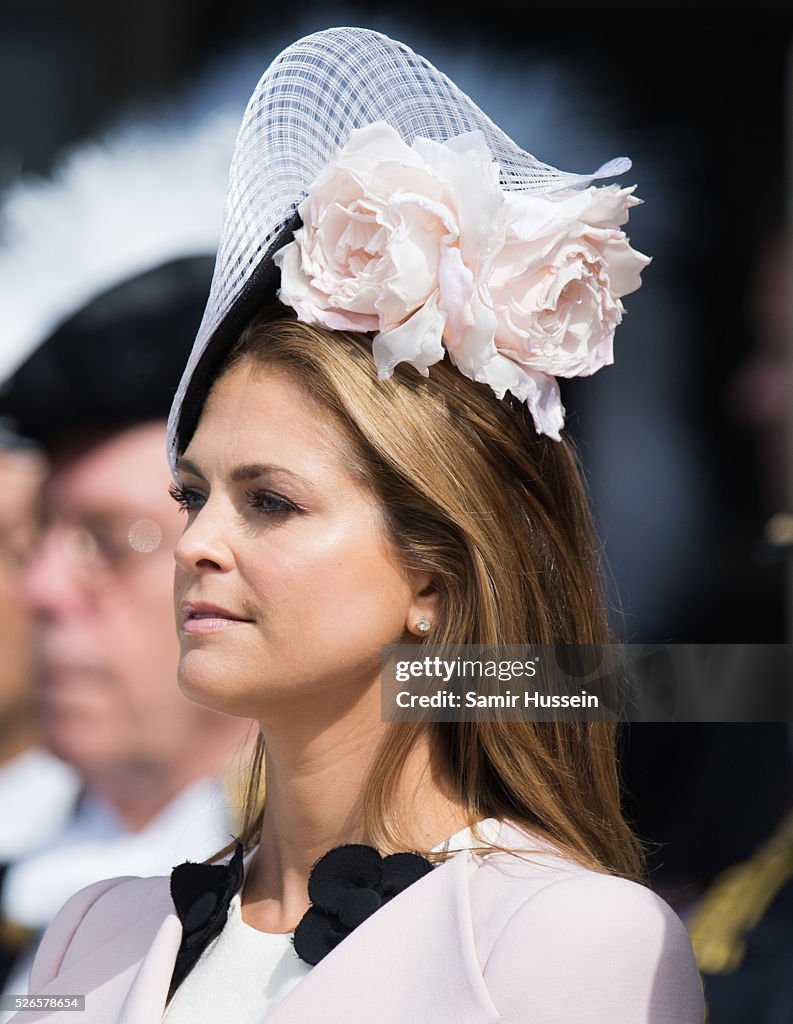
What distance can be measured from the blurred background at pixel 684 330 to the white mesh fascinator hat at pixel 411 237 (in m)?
0.86

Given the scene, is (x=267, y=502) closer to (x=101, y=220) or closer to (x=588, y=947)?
(x=588, y=947)

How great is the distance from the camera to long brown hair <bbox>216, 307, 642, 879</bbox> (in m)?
1.34

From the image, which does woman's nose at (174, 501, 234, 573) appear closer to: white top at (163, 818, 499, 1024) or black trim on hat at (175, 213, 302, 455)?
black trim on hat at (175, 213, 302, 455)

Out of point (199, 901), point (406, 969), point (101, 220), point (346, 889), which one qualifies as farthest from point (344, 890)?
point (101, 220)

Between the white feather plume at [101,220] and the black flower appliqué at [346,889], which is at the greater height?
the white feather plume at [101,220]

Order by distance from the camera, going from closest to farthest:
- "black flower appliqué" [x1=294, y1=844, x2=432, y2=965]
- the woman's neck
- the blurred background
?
"black flower appliqué" [x1=294, y1=844, x2=432, y2=965] → the woman's neck → the blurred background

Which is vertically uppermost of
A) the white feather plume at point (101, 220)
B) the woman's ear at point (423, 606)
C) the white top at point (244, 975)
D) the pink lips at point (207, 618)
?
the white feather plume at point (101, 220)

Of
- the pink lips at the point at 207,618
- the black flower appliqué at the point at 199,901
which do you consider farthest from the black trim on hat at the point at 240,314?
the black flower appliqué at the point at 199,901

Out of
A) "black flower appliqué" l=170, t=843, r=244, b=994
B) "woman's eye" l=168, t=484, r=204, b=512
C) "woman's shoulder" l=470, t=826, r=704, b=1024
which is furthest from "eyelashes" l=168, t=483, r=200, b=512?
"woman's shoulder" l=470, t=826, r=704, b=1024

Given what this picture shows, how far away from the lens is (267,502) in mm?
1347

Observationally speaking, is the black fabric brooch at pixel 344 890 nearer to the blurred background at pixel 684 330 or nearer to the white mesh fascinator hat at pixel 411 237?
the white mesh fascinator hat at pixel 411 237

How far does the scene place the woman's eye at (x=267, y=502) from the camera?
1332 mm

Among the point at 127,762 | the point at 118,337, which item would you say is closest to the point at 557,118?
the point at 118,337

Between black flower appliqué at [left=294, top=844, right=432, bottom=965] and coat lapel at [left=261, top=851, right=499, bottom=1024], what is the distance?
0.02m
